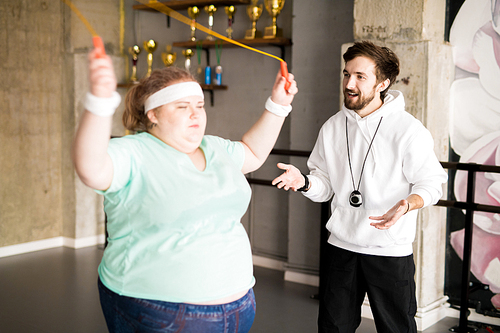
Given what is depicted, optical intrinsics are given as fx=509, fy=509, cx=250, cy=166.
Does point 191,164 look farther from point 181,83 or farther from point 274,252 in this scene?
point 274,252

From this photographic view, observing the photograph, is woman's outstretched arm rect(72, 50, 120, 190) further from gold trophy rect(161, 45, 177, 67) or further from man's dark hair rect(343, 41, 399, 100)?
gold trophy rect(161, 45, 177, 67)

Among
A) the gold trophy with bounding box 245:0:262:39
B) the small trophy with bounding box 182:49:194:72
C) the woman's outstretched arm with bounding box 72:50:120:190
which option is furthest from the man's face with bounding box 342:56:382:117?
the small trophy with bounding box 182:49:194:72

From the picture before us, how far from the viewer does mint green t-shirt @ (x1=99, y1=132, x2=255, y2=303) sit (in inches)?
49.9

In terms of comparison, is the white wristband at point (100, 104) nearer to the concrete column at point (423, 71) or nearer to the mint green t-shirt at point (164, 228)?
the mint green t-shirt at point (164, 228)

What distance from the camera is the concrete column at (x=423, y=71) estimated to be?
9.91 ft

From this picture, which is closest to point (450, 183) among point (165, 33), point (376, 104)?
point (376, 104)

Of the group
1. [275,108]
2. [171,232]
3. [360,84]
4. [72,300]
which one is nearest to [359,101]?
[360,84]

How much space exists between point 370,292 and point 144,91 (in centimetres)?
131

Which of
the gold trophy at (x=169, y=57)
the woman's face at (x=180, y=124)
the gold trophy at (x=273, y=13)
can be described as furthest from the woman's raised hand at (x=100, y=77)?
the gold trophy at (x=169, y=57)

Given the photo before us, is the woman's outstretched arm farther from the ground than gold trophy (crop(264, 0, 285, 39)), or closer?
closer

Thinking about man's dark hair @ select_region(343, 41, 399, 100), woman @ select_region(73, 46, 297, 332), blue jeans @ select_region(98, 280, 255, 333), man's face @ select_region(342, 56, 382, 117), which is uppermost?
man's dark hair @ select_region(343, 41, 399, 100)

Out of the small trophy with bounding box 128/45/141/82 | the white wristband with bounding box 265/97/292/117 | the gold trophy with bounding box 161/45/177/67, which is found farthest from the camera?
the small trophy with bounding box 128/45/141/82

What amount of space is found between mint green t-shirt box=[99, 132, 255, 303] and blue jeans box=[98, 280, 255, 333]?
0.08ft

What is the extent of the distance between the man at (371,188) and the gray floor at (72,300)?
1143 mm
